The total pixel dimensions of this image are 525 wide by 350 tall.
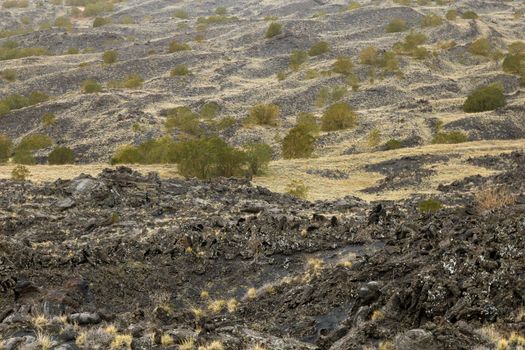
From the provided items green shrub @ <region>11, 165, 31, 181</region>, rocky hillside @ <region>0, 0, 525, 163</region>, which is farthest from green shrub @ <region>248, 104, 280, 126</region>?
green shrub @ <region>11, 165, 31, 181</region>

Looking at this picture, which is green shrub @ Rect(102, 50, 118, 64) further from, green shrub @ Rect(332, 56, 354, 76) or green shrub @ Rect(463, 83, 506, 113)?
green shrub @ Rect(463, 83, 506, 113)

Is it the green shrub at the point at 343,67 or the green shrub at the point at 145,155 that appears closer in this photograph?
the green shrub at the point at 145,155

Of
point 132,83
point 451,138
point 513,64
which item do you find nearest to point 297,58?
point 132,83

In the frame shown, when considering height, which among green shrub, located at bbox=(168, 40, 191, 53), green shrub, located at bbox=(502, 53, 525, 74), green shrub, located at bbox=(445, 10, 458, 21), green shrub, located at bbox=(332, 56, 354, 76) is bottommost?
green shrub, located at bbox=(502, 53, 525, 74)

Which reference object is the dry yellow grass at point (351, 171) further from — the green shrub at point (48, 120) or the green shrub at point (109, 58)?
the green shrub at point (109, 58)

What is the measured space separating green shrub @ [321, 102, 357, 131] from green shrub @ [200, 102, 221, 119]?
13.0 m

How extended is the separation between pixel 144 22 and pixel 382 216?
111 m

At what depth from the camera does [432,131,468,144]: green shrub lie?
46156 millimetres

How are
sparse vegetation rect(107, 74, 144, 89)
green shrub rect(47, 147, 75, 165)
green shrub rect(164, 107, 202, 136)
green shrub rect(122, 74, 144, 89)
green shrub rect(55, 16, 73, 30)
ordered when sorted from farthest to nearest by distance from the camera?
green shrub rect(55, 16, 73, 30)
sparse vegetation rect(107, 74, 144, 89)
green shrub rect(122, 74, 144, 89)
green shrub rect(164, 107, 202, 136)
green shrub rect(47, 147, 75, 165)

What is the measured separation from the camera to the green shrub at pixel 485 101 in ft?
177

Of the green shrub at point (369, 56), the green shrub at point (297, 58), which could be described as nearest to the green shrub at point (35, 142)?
the green shrub at point (297, 58)

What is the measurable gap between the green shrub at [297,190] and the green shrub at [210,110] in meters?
29.2

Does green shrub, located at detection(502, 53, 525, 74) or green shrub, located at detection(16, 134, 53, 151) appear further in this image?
green shrub, located at detection(502, 53, 525, 74)

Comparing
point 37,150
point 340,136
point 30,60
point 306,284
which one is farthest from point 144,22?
point 306,284
